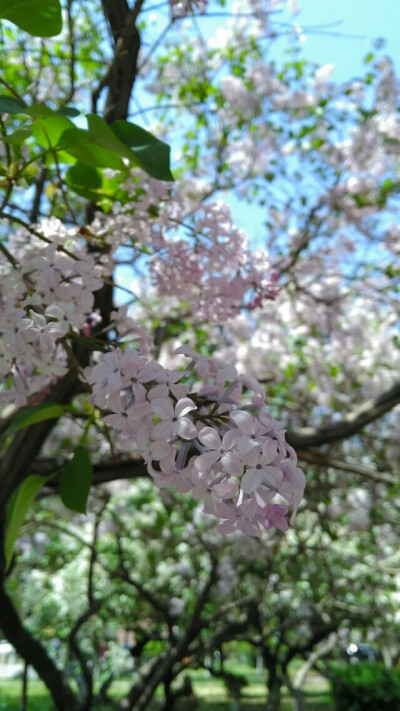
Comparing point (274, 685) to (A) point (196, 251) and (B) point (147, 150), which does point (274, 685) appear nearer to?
(A) point (196, 251)

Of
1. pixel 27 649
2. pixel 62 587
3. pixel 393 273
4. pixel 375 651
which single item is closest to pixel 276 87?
pixel 393 273

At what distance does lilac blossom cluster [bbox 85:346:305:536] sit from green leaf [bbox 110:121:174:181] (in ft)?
0.84

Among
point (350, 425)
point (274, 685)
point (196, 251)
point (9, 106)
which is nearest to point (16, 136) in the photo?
point (9, 106)

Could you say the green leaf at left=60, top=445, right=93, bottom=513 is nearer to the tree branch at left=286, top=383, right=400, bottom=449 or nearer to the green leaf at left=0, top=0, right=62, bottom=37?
the green leaf at left=0, top=0, right=62, bottom=37

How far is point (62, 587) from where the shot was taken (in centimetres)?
810

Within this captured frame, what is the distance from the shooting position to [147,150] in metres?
0.78

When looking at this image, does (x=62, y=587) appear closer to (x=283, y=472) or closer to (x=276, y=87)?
(x=276, y=87)

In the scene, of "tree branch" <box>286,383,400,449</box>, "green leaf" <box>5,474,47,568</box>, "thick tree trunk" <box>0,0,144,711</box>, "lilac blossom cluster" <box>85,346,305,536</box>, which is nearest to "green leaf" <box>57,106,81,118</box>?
"lilac blossom cluster" <box>85,346,305,536</box>

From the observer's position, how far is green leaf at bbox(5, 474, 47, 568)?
0.84 metres

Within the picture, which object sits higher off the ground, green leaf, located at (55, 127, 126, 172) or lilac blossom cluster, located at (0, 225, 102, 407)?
green leaf, located at (55, 127, 126, 172)

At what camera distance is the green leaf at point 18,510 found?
84 centimetres

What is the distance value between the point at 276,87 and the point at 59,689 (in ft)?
14.1

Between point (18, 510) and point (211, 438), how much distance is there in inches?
17.1

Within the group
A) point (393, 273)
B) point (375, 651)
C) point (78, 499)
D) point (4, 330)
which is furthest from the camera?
point (375, 651)
